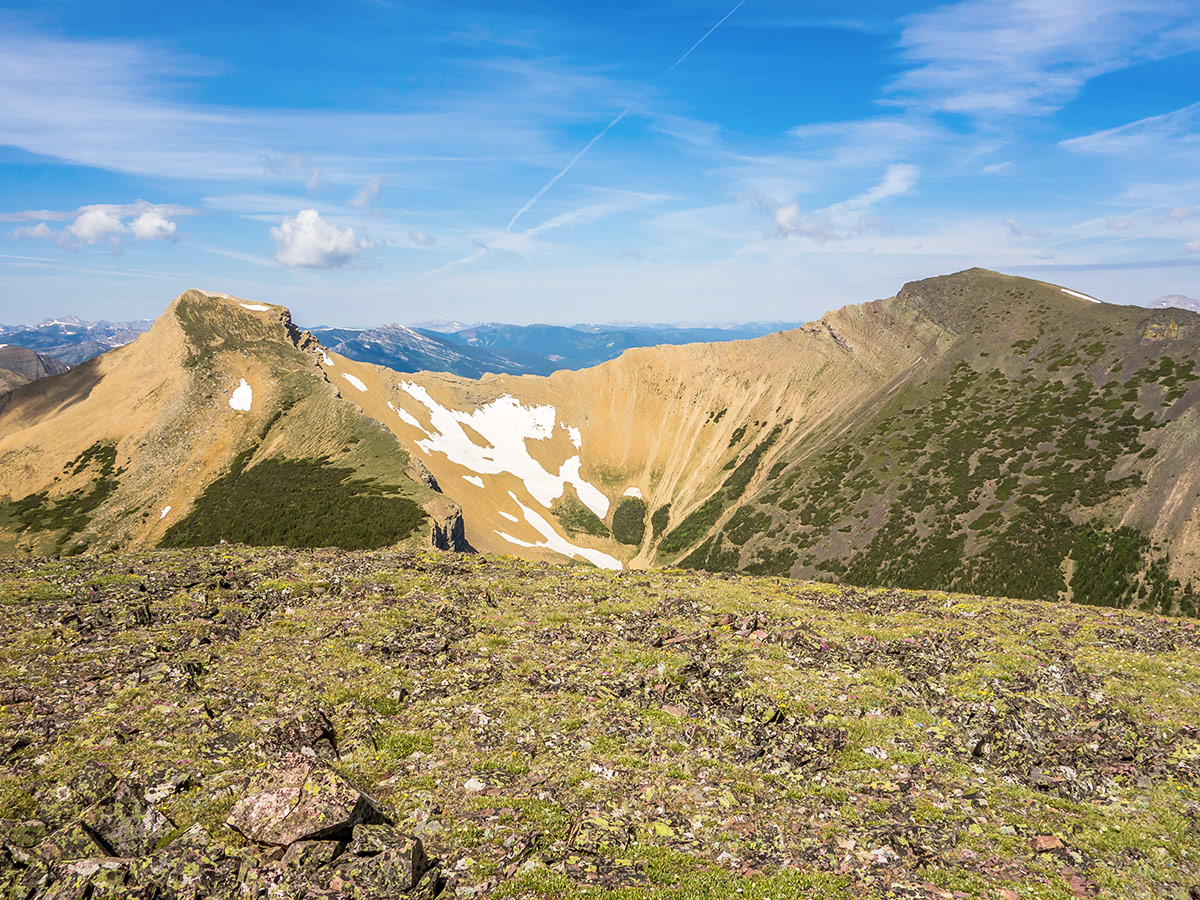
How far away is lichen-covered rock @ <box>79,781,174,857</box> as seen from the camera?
12.2 m

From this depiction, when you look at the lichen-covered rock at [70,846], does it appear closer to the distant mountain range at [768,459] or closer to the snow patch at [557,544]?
the distant mountain range at [768,459]

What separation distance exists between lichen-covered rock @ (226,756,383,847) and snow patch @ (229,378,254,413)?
14664 centimetres

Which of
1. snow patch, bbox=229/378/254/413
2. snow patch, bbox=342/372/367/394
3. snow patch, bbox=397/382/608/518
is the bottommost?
snow patch, bbox=397/382/608/518

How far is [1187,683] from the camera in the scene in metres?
22.8

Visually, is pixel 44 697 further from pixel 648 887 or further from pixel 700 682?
pixel 700 682

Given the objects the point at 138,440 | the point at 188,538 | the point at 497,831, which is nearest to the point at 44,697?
the point at 497,831

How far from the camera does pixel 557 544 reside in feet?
509

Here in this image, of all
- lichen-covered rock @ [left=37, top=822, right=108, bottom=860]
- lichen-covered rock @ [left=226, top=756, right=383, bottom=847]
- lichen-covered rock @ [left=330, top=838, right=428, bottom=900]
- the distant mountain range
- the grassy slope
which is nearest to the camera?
lichen-covered rock @ [left=330, top=838, right=428, bottom=900]

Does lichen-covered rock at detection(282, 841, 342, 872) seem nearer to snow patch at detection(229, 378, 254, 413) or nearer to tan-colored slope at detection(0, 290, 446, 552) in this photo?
tan-colored slope at detection(0, 290, 446, 552)

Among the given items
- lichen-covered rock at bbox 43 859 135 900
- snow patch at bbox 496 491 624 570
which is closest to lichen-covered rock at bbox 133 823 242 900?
lichen-covered rock at bbox 43 859 135 900

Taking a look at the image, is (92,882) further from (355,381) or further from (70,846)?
(355,381)

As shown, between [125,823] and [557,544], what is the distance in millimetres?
143609

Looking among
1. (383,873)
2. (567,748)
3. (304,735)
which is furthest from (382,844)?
(567,748)

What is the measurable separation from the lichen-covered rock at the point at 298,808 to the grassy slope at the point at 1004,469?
313ft
